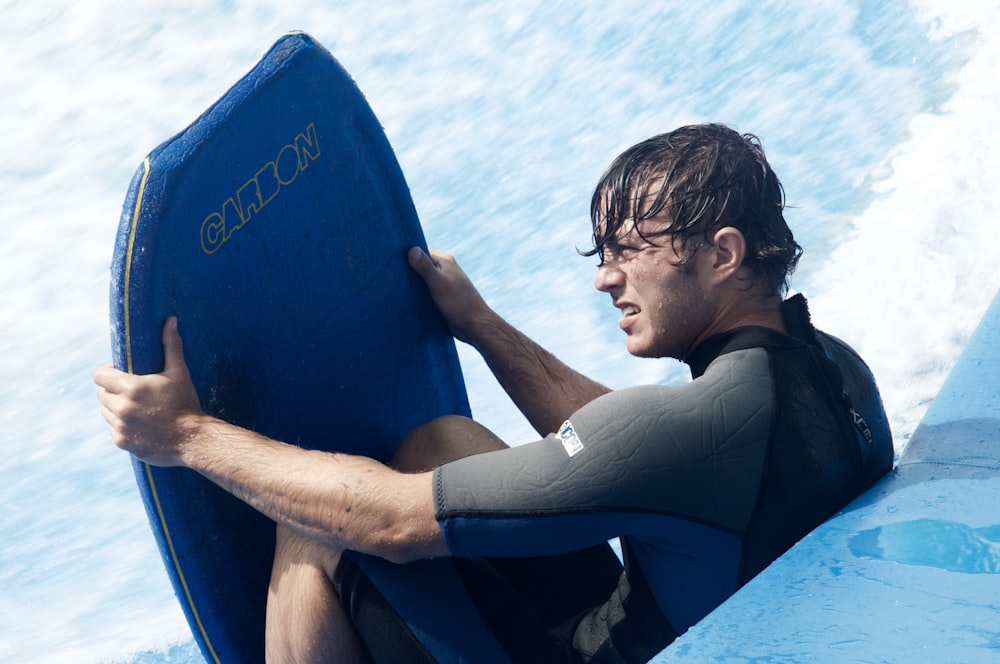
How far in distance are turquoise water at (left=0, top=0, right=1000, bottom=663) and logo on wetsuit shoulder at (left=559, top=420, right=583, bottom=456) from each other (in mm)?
1738

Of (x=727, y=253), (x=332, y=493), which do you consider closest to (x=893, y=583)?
(x=727, y=253)

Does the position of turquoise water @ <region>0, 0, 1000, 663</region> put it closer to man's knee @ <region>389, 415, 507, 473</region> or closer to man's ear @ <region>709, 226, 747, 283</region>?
man's knee @ <region>389, 415, 507, 473</region>

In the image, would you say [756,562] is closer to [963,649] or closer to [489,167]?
[963,649]

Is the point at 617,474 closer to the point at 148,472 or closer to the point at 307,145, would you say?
the point at 148,472

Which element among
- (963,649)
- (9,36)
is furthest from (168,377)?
(9,36)

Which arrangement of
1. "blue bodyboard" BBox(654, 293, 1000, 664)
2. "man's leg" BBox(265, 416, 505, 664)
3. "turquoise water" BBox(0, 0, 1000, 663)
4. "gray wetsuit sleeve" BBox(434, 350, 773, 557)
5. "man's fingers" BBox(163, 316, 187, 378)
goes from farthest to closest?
"turquoise water" BBox(0, 0, 1000, 663), "man's fingers" BBox(163, 316, 187, 378), "man's leg" BBox(265, 416, 505, 664), "gray wetsuit sleeve" BBox(434, 350, 773, 557), "blue bodyboard" BBox(654, 293, 1000, 664)

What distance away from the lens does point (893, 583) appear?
125 centimetres

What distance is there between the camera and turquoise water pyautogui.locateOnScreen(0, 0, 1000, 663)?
11.6 ft

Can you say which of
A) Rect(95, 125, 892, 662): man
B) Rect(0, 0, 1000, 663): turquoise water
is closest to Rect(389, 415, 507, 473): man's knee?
Rect(95, 125, 892, 662): man

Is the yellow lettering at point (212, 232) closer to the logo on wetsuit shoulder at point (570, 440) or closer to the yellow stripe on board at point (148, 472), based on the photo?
the yellow stripe on board at point (148, 472)

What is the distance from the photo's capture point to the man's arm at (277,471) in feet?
4.73

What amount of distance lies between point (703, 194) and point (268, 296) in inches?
29.0

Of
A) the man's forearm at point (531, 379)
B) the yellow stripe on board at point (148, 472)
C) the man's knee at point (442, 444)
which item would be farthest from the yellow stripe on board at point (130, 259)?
the man's forearm at point (531, 379)

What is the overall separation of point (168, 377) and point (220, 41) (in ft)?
16.0
